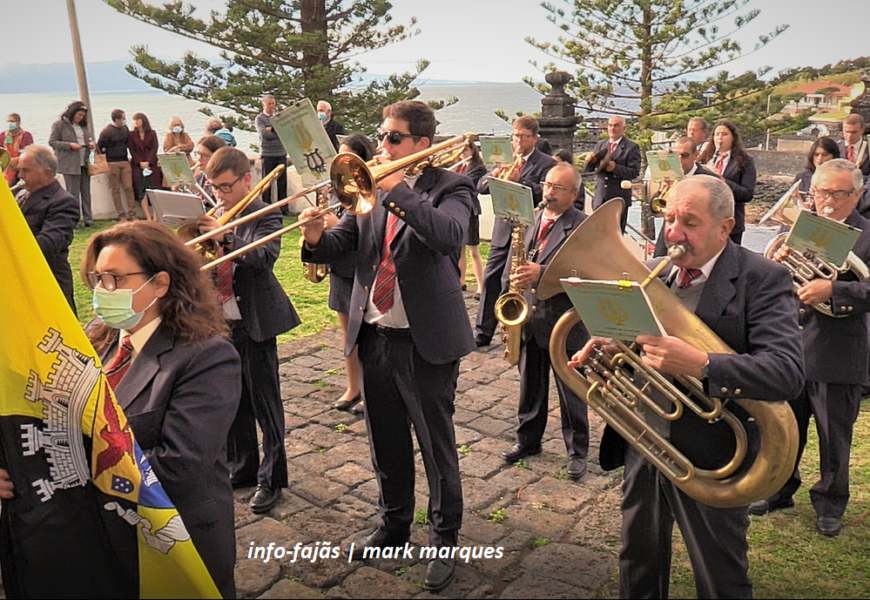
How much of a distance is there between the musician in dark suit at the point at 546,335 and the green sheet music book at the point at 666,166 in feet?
10.0

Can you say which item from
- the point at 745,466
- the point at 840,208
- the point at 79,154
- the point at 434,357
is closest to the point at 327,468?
the point at 434,357

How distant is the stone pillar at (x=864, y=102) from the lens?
1339cm

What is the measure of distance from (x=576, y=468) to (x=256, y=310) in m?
2.49

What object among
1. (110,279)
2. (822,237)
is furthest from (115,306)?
(822,237)

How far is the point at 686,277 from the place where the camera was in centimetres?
326

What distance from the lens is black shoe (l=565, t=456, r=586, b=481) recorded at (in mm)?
5481

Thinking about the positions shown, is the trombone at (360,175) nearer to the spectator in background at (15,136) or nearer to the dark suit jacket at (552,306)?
the dark suit jacket at (552,306)

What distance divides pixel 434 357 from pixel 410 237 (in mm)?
656

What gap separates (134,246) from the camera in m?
3.10

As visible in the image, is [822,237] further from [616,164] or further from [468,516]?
[616,164]

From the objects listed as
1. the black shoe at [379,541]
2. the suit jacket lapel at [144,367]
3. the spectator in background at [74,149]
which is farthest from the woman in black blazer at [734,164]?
the spectator in background at [74,149]

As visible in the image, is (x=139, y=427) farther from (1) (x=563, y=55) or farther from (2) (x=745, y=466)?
(1) (x=563, y=55)

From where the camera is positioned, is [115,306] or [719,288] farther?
[719,288]

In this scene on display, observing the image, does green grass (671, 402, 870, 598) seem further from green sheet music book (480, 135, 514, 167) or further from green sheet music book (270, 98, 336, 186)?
green sheet music book (480, 135, 514, 167)
